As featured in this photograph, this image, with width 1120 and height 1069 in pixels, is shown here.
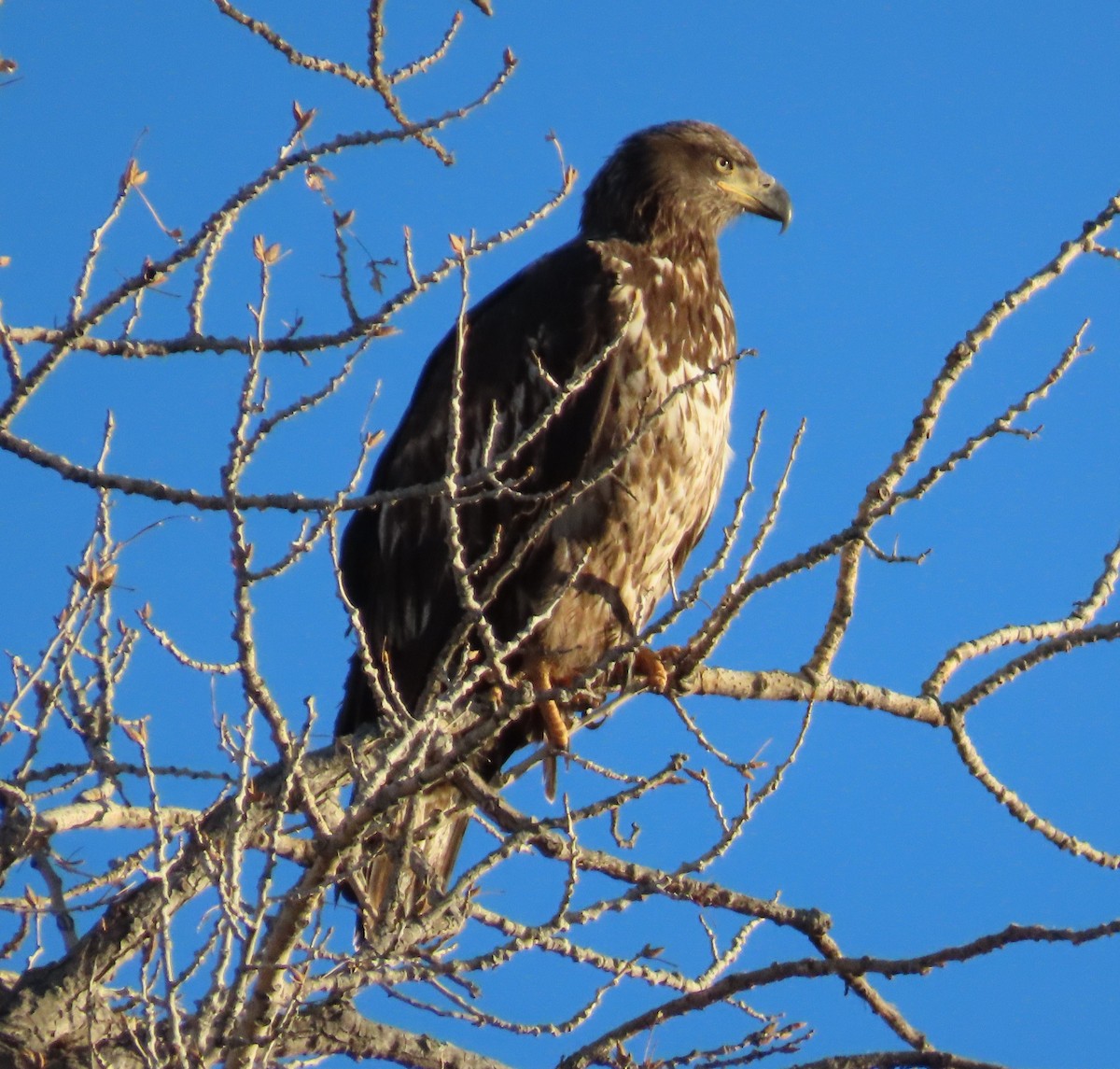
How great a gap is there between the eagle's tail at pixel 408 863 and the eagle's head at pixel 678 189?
2223 mm

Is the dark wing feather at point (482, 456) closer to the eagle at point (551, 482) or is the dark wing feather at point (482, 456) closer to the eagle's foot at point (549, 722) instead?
the eagle at point (551, 482)

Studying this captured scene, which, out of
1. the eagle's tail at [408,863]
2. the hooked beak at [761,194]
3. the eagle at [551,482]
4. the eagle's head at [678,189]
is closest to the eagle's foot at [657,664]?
the eagle at [551,482]

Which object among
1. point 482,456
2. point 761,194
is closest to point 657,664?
point 482,456

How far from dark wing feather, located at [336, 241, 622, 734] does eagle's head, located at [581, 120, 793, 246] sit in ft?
1.73

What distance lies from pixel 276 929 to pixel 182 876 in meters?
0.70

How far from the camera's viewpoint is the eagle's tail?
3.54 m

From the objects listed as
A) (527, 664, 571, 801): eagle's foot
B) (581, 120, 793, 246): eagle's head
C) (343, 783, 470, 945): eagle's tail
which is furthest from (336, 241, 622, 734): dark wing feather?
(581, 120, 793, 246): eagle's head

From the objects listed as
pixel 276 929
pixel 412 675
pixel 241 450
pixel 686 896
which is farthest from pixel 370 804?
pixel 412 675

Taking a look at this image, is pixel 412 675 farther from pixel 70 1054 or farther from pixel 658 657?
pixel 70 1054

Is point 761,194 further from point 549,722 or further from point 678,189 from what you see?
point 549,722

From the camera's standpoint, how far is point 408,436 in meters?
5.51

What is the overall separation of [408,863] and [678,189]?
3.26m

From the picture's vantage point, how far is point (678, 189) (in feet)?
20.0

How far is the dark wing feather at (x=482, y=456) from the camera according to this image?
5145 mm
